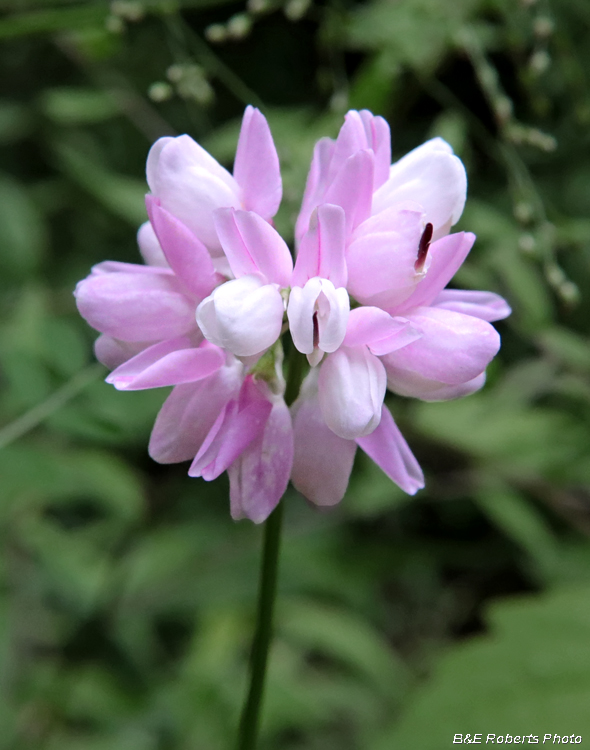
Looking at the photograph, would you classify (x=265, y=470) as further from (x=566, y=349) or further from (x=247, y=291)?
(x=566, y=349)

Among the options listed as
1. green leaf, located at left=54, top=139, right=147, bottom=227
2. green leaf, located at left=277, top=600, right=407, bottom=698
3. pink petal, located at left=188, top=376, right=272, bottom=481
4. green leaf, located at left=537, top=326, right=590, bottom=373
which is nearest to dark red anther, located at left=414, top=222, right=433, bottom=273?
pink petal, located at left=188, top=376, right=272, bottom=481

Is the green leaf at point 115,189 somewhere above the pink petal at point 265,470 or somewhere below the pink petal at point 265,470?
below

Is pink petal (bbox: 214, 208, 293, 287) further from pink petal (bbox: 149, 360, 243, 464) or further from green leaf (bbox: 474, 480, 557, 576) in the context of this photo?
green leaf (bbox: 474, 480, 557, 576)

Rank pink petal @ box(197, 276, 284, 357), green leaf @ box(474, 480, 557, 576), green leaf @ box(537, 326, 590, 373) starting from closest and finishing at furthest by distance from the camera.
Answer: pink petal @ box(197, 276, 284, 357)
green leaf @ box(537, 326, 590, 373)
green leaf @ box(474, 480, 557, 576)

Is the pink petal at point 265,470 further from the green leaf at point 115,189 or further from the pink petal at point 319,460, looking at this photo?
the green leaf at point 115,189

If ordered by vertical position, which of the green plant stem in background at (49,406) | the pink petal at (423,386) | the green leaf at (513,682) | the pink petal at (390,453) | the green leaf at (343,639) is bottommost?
the green leaf at (343,639)

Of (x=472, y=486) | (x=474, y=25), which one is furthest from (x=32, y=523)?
(x=474, y=25)

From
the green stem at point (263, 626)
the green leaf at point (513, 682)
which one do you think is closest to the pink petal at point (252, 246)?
the green stem at point (263, 626)
